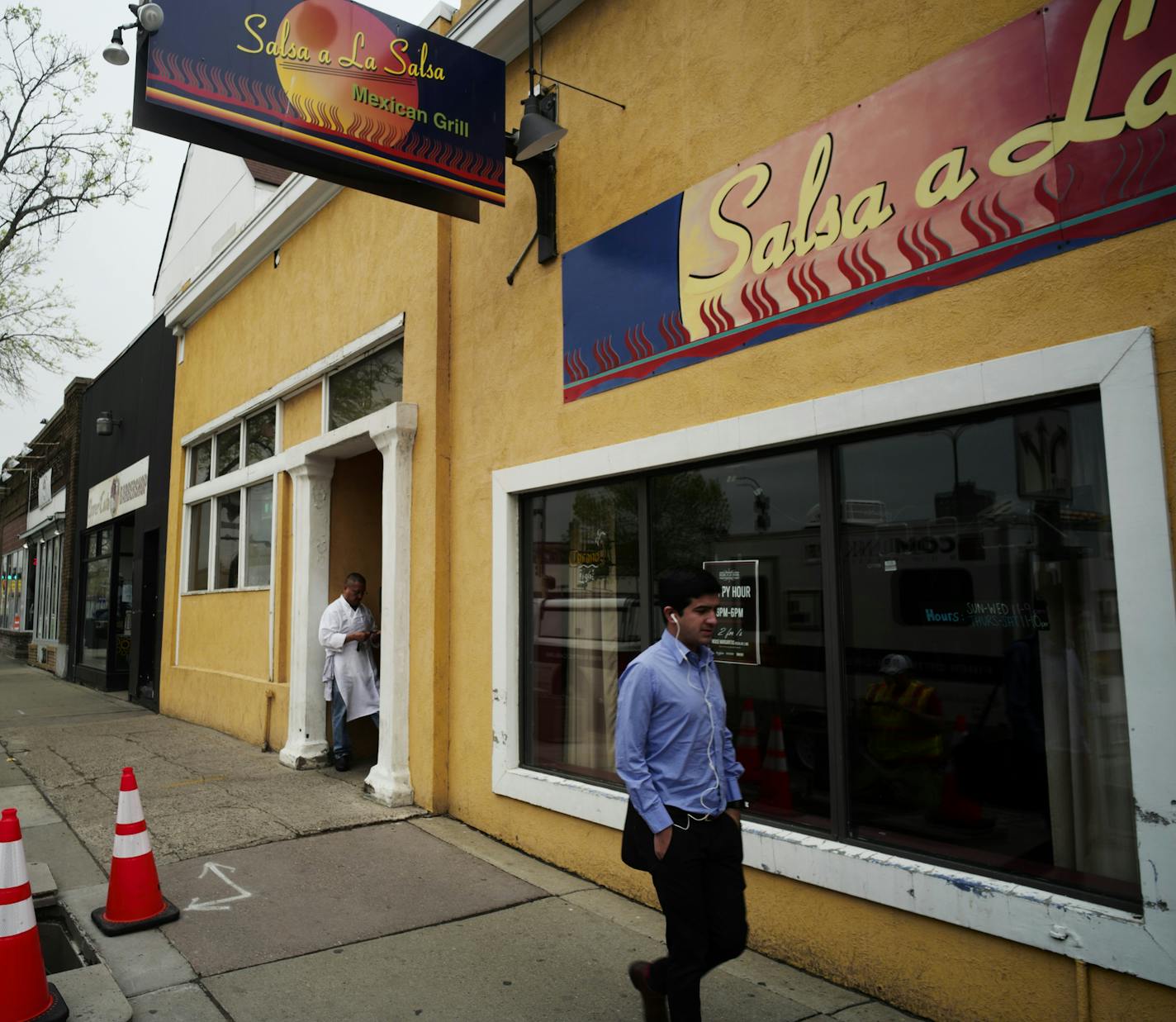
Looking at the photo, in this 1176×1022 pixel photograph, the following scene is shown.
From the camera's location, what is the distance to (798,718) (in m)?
4.54

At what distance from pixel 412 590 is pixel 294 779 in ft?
7.16

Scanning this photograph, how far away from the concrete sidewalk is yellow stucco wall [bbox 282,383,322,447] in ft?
11.4

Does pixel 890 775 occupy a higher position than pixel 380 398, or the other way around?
pixel 380 398

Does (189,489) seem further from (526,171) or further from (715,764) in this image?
(715,764)

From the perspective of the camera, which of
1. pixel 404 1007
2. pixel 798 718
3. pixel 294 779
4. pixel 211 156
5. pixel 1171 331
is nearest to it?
pixel 1171 331

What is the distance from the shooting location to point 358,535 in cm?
933

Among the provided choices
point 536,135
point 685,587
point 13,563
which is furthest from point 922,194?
point 13,563

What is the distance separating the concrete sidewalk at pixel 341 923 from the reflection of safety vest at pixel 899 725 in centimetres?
105

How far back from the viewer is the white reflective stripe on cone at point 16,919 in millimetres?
3641

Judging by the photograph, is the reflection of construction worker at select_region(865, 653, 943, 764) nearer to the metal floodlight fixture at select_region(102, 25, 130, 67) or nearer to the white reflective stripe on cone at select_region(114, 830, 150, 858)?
the white reflective stripe on cone at select_region(114, 830, 150, 858)

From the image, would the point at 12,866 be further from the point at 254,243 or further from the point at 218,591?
the point at 254,243

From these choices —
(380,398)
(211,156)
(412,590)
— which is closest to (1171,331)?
(412,590)

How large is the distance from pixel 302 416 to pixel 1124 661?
26.8 feet

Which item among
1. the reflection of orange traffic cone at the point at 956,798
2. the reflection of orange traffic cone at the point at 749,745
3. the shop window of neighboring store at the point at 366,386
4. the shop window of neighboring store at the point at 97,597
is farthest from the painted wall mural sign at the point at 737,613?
the shop window of neighboring store at the point at 97,597
